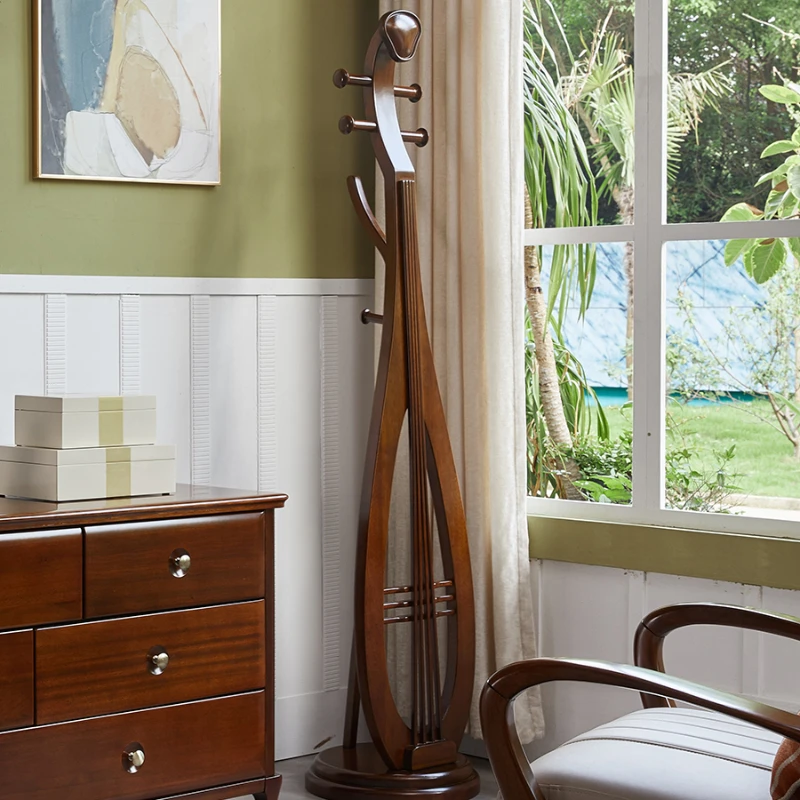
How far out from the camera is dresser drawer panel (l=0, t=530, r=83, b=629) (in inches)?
88.4

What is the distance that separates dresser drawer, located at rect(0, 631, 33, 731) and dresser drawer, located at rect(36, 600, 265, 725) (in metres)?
0.02

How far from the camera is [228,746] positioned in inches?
100

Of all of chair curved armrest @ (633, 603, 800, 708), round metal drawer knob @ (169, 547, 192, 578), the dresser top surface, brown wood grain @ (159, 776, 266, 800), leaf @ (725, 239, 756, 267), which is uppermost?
leaf @ (725, 239, 756, 267)

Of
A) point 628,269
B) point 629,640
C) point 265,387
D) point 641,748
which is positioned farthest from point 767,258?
point 641,748

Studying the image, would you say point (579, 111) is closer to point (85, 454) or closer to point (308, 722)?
point (85, 454)

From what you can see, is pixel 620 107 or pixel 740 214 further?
pixel 620 107

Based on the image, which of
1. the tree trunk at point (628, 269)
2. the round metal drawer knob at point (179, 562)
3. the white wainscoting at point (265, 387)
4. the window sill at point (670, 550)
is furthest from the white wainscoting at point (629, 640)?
the round metal drawer knob at point (179, 562)

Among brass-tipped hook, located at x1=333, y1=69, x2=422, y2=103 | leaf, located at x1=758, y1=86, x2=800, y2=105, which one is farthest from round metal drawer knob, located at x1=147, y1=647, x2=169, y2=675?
leaf, located at x1=758, y1=86, x2=800, y2=105

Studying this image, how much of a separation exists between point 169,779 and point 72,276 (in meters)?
1.17

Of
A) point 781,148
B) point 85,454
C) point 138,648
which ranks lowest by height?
point 138,648

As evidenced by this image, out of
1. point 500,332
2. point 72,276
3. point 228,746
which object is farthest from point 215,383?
point 228,746

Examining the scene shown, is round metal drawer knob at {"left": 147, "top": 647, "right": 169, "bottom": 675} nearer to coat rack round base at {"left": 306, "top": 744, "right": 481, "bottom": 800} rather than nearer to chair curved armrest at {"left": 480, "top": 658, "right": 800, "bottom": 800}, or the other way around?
coat rack round base at {"left": 306, "top": 744, "right": 481, "bottom": 800}

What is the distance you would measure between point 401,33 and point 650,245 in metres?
0.79

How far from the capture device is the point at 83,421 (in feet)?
8.07
